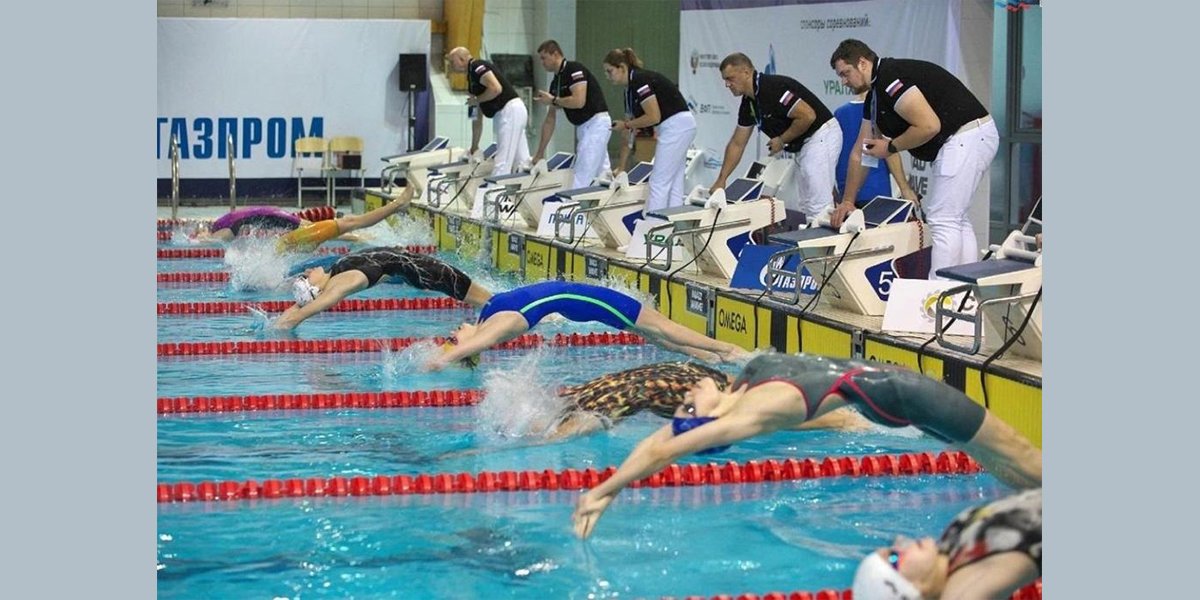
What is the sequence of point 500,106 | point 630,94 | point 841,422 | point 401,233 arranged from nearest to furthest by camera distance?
point 841,422 → point 630,94 → point 500,106 → point 401,233

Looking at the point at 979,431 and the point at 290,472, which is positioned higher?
the point at 979,431

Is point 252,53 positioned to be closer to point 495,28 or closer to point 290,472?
point 495,28

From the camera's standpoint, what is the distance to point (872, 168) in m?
8.80

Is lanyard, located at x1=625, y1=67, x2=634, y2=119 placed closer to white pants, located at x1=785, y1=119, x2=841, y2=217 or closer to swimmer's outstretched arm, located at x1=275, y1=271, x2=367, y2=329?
white pants, located at x1=785, y1=119, x2=841, y2=217

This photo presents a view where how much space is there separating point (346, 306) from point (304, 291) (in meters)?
1.62

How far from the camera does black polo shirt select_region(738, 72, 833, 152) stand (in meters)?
8.89

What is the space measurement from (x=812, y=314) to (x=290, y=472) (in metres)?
2.83

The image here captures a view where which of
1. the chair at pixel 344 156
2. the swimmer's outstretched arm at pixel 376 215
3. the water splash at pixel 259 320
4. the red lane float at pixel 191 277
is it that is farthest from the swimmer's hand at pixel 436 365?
the chair at pixel 344 156

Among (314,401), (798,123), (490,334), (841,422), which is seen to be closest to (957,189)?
(841,422)

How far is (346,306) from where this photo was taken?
392 inches

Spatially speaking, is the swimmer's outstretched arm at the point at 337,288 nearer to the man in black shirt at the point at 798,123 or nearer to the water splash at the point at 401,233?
the man in black shirt at the point at 798,123

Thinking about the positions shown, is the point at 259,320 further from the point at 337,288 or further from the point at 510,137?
the point at 510,137

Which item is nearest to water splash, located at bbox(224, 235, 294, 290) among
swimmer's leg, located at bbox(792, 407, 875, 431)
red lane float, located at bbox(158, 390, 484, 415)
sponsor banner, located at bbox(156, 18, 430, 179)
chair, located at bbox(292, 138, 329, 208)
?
red lane float, located at bbox(158, 390, 484, 415)

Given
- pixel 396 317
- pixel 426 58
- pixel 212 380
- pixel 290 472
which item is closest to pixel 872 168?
pixel 396 317
